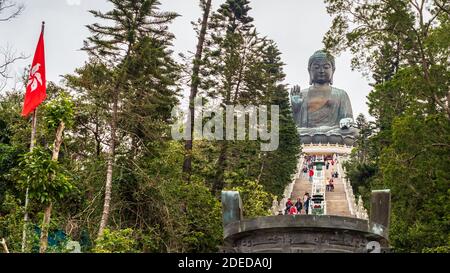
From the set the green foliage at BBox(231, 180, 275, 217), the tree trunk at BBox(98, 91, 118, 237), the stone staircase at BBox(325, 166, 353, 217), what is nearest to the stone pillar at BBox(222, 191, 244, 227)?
the tree trunk at BBox(98, 91, 118, 237)

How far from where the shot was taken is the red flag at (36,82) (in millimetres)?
11586

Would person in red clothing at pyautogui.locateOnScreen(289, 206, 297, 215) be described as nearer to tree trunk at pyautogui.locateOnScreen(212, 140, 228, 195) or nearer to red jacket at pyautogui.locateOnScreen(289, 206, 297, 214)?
red jacket at pyautogui.locateOnScreen(289, 206, 297, 214)

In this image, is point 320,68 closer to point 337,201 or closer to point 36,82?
point 337,201

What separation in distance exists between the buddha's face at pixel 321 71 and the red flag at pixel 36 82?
152 ft

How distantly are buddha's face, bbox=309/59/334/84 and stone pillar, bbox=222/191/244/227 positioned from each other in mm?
48592

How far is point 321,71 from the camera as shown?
5709 centimetres

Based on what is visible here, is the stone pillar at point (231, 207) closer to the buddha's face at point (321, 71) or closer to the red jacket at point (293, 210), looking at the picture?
the red jacket at point (293, 210)

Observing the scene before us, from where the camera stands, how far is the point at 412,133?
54.5 ft

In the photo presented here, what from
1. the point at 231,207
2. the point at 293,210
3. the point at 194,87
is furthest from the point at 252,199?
the point at 231,207

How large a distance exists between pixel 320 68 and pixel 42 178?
48.8 m

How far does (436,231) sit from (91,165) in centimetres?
824

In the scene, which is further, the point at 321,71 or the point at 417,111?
the point at 321,71

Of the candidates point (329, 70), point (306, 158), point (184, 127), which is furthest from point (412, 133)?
point (329, 70)

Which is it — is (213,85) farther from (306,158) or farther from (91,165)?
(306,158)
